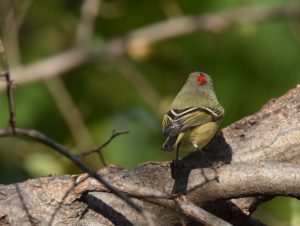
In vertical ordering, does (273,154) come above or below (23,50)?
below

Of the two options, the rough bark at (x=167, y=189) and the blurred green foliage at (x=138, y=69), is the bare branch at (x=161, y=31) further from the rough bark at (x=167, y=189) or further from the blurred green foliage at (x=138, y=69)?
the rough bark at (x=167, y=189)

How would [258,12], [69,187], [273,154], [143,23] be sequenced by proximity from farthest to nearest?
[143,23], [258,12], [273,154], [69,187]

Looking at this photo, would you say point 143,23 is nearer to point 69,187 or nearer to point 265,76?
point 265,76

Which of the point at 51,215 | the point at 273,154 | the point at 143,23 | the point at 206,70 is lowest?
the point at 51,215

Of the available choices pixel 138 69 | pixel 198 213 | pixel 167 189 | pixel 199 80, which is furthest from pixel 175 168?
pixel 138 69

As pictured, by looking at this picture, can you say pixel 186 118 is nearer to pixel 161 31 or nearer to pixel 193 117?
pixel 193 117

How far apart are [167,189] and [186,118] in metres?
0.81

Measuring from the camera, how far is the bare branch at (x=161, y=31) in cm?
657

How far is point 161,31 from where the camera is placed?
689cm

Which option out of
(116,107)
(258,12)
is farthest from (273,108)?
(116,107)

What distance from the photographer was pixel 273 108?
4.63 m

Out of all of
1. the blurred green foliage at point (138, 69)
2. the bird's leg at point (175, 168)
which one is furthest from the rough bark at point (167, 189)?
the blurred green foliage at point (138, 69)

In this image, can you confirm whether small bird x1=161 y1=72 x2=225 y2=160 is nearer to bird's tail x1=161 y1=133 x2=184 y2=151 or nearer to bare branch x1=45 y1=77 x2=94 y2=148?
bird's tail x1=161 y1=133 x2=184 y2=151

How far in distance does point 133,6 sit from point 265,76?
1497 millimetres
